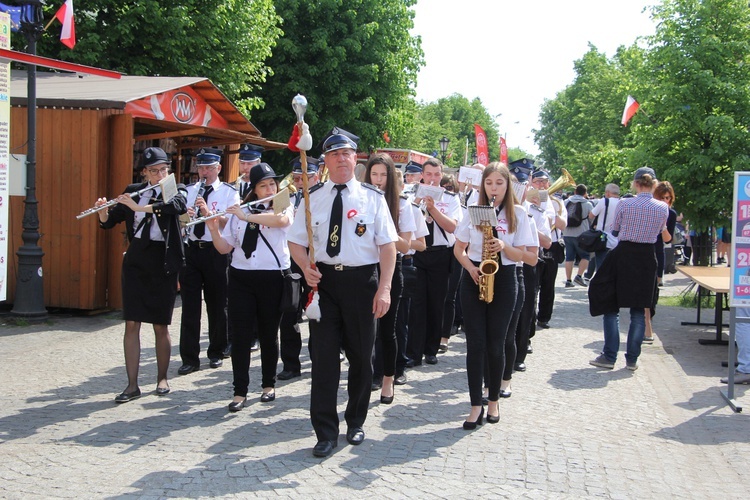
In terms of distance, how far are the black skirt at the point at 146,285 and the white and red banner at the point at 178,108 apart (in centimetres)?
480

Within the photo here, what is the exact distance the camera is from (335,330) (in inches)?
Result: 230

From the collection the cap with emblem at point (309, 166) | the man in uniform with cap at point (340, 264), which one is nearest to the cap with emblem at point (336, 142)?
the man in uniform with cap at point (340, 264)

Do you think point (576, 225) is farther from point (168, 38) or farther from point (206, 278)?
point (206, 278)

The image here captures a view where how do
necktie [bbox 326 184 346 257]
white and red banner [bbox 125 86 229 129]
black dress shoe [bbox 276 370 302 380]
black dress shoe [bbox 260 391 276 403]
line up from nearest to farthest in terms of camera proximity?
necktie [bbox 326 184 346 257] < black dress shoe [bbox 260 391 276 403] < black dress shoe [bbox 276 370 302 380] < white and red banner [bbox 125 86 229 129]

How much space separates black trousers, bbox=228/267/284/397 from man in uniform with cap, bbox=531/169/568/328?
3.70 meters

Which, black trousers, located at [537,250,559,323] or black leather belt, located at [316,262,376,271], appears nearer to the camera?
black leather belt, located at [316,262,376,271]

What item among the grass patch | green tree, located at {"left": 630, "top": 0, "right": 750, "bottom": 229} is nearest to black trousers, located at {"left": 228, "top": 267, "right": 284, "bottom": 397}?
green tree, located at {"left": 630, "top": 0, "right": 750, "bottom": 229}

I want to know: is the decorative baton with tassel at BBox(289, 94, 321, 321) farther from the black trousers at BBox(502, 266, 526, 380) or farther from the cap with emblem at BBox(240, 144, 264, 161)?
the cap with emblem at BBox(240, 144, 264, 161)

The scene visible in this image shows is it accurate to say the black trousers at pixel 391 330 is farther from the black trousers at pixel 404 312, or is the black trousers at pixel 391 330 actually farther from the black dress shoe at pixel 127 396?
the black dress shoe at pixel 127 396

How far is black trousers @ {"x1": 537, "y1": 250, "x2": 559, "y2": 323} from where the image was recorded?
36.8 feet

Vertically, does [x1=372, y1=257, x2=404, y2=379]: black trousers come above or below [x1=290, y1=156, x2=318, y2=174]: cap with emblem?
below

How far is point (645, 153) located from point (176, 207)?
9.90 meters

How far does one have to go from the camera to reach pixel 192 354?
326 inches

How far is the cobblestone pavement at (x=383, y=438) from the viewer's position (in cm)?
512
